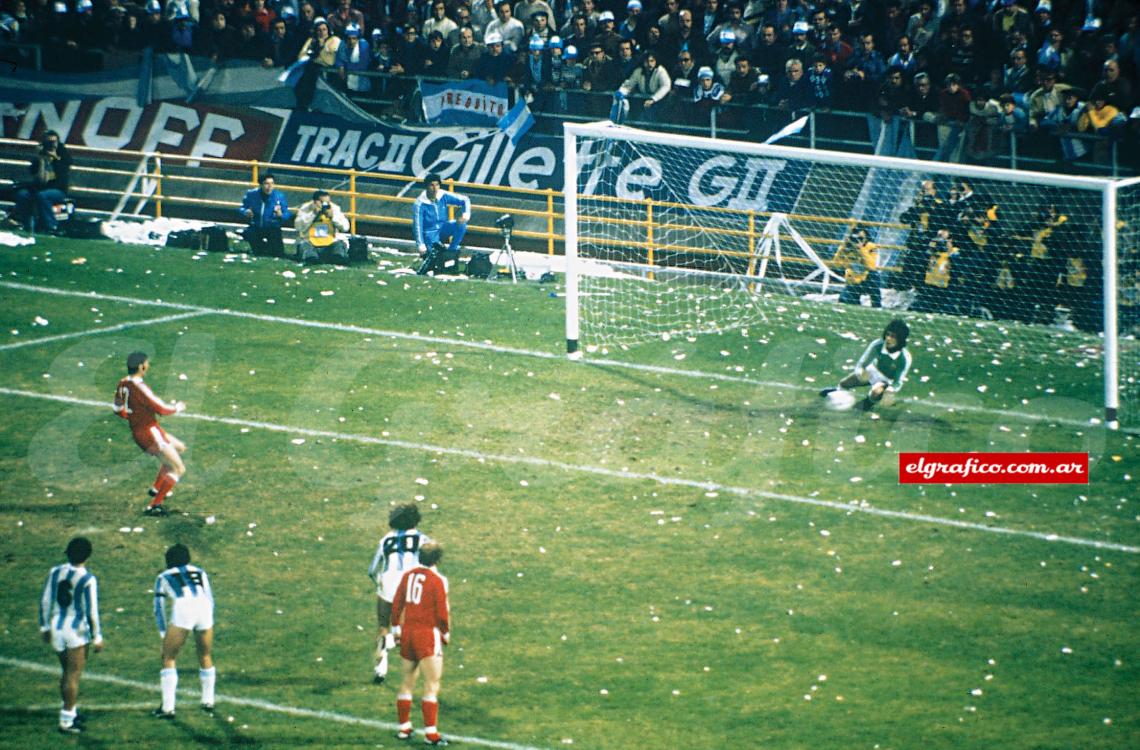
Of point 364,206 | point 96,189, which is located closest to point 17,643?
point 364,206

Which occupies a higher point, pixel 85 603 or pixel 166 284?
pixel 166 284

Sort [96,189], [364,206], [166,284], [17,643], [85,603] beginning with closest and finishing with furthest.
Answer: [85,603], [17,643], [166,284], [364,206], [96,189]

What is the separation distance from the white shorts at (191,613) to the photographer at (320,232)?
14348mm

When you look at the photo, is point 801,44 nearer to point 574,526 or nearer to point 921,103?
point 921,103

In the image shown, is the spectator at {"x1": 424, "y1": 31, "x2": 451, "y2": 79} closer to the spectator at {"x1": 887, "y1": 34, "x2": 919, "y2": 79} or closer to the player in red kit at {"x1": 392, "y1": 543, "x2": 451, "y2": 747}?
the spectator at {"x1": 887, "y1": 34, "x2": 919, "y2": 79}

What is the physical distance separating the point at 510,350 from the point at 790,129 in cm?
643

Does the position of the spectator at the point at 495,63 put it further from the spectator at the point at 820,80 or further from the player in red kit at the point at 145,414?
the player in red kit at the point at 145,414

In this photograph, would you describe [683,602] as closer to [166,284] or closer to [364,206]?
[166,284]

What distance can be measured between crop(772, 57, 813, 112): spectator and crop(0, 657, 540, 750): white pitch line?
15.2 m

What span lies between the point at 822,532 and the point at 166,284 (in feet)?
40.7

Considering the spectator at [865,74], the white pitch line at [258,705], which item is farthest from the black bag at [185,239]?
the white pitch line at [258,705]

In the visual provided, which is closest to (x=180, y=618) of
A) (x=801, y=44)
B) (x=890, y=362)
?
(x=890, y=362)

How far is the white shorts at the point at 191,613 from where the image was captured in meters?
11.2

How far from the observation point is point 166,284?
2345cm
